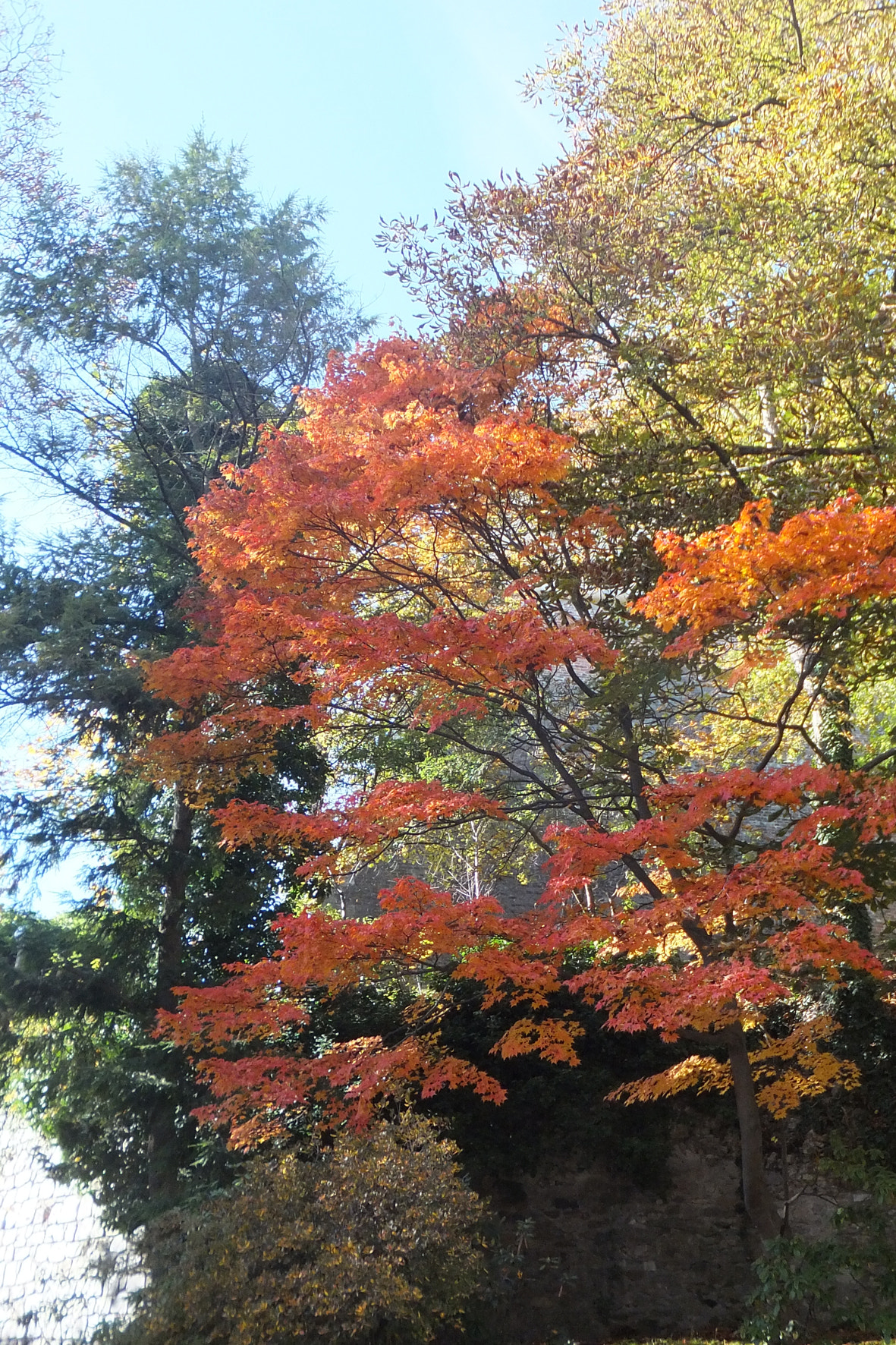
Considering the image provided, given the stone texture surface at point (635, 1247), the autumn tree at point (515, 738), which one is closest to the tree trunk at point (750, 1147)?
the autumn tree at point (515, 738)

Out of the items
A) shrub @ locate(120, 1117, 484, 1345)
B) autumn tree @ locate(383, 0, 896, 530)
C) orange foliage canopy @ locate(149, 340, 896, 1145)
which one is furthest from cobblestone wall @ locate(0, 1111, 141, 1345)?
autumn tree @ locate(383, 0, 896, 530)

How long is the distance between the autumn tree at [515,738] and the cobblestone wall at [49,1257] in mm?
1413

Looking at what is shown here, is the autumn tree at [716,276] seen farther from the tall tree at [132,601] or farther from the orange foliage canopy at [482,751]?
the tall tree at [132,601]

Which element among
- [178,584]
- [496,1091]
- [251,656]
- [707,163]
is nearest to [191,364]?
[178,584]

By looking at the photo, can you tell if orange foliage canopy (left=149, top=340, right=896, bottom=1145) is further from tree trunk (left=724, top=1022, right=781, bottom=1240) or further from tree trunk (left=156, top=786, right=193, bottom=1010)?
tree trunk (left=156, top=786, right=193, bottom=1010)

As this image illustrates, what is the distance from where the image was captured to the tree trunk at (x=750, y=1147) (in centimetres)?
701

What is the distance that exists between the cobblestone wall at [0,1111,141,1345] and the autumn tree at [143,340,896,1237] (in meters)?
1.41

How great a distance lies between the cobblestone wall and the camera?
22.8ft

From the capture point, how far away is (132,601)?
10312 millimetres

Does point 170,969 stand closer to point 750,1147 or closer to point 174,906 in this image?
point 174,906

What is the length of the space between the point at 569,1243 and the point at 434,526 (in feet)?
19.4

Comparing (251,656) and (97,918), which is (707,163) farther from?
(97,918)

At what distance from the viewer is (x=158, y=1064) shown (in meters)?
8.21

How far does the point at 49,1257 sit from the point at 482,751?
6520 mm
